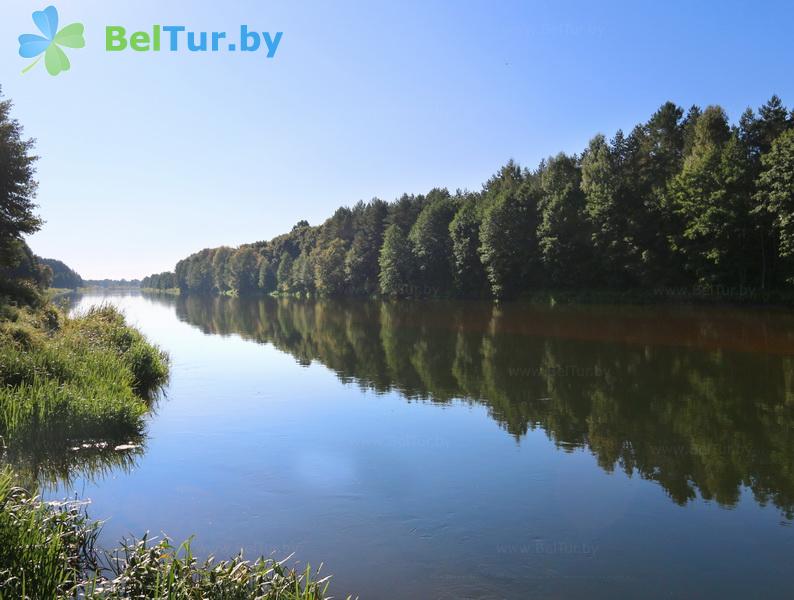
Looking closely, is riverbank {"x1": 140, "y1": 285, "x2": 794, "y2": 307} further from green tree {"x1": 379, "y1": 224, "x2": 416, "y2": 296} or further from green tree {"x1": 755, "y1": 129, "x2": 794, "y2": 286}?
green tree {"x1": 379, "y1": 224, "x2": 416, "y2": 296}

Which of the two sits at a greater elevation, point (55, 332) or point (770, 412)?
point (55, 332)

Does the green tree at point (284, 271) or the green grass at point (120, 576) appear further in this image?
the green tree at point (284, 271)

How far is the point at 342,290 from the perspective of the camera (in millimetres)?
99312

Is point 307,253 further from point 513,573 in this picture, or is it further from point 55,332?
point 513,573

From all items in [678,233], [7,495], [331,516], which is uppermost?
[678,233]

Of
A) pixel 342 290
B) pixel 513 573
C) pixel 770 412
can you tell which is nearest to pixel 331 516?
pixel 513 573

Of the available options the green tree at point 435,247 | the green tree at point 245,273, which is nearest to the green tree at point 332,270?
the green tree at point 435,247

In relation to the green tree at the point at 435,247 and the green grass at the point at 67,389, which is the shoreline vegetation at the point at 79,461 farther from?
the green tree at the point at 435,247

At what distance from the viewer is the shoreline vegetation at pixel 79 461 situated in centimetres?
541

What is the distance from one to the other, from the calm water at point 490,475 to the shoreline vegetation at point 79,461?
30.0 inches

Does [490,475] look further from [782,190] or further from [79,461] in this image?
[782,190]

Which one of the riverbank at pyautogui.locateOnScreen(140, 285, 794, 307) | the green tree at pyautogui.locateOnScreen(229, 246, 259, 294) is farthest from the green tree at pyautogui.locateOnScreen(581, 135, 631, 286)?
the green tree at pyautogui.locateOnScreen(229, 246, 259, 294)

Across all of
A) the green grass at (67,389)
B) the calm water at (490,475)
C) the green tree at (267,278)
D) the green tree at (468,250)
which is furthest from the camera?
the green tree at (267,278)

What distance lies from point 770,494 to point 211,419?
12.6 meters
